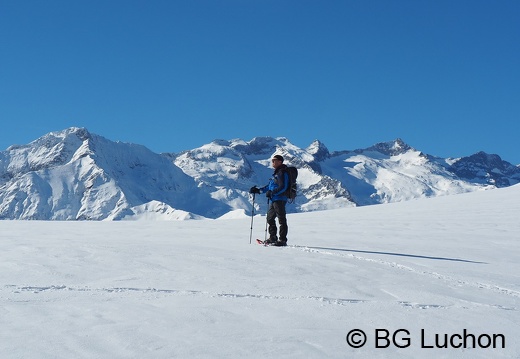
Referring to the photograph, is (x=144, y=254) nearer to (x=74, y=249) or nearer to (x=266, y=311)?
(x=74, y=249)

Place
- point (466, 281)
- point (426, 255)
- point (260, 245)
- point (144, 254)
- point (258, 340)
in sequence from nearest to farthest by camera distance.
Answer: point (258, 340) < point (466, 281) < point (144, 254) < point (426, 255) < point (260, 245)

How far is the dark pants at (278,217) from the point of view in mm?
12156

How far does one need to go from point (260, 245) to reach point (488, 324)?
6683 millimetres

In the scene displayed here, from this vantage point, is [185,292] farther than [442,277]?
No

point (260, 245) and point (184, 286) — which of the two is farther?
point (260, 245)

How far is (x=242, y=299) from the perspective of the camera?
621cm

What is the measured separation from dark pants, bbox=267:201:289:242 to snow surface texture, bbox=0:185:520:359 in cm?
49

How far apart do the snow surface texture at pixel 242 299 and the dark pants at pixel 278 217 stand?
488 mm

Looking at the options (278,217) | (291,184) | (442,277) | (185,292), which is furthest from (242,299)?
(291,184)

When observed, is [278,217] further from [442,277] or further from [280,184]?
[442,277]

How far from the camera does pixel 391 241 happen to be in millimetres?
13742

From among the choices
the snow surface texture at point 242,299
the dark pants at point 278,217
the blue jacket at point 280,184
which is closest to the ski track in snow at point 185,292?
the snow surface texture at point 242,299

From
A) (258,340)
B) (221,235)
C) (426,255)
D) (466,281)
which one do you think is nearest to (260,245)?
(221,235)

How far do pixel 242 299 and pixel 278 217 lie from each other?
Result: 6.37 meters
